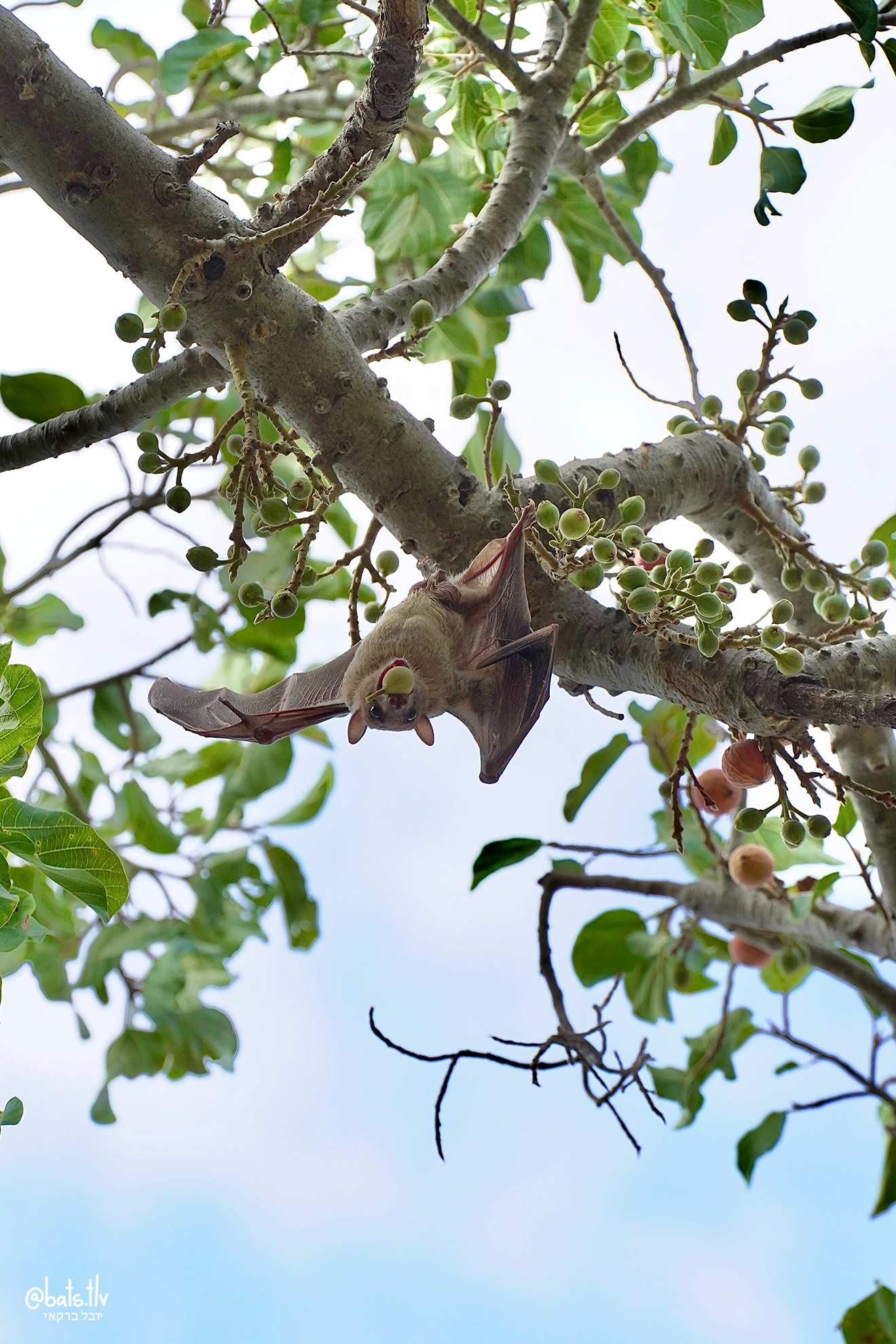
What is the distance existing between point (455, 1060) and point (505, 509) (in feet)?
2.12

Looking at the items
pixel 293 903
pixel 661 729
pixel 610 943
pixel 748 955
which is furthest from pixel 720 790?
pixel 293 903

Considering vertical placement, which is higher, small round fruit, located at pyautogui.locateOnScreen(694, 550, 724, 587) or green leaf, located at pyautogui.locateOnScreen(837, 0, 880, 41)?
green leaf, located at pyautogui.locateOnScreen(837, 0, 880, 41)

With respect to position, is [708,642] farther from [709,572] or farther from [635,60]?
[635,60]

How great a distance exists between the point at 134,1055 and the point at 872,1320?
141 cm

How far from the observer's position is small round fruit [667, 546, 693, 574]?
1.04 meters

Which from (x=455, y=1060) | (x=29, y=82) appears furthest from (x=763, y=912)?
(x=29, y=82)

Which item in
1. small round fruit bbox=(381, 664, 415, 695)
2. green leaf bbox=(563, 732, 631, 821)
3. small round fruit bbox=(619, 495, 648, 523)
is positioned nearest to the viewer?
small round fruit bbox=(381, 664, 415, 695)

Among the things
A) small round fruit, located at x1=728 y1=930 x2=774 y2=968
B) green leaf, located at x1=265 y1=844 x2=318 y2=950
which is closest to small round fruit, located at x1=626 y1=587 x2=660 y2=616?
small round fruit, located at x1=728 y1=930 x2=774 y2=968

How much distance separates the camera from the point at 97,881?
1066mm

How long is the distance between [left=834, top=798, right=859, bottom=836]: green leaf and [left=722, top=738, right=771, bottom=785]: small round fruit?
415 mm

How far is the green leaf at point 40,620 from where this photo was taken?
2252 millimetres

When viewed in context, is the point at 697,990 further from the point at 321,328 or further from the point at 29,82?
the point at 29,82

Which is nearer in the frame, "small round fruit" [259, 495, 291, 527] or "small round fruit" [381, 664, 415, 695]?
"small round fruit" [381, 664, 415, 695]

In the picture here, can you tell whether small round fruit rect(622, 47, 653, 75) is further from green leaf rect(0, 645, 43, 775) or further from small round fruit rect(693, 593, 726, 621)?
green leaf rect(0, 645, 43, 775)
